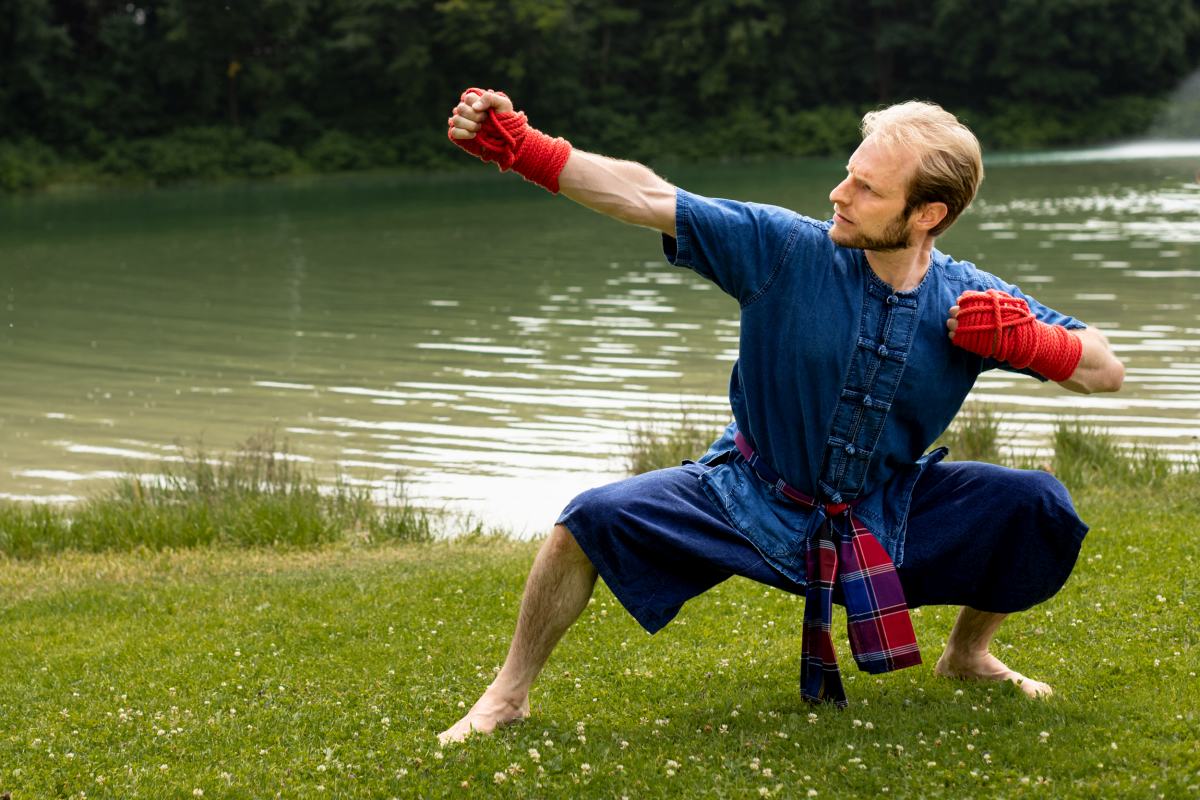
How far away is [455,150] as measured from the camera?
→ 169 ft

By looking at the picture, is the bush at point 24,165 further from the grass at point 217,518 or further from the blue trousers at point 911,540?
the blue trousers at point 911,540

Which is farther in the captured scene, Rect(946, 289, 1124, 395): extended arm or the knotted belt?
the knotted belt

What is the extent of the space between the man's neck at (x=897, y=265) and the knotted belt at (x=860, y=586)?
2.39 ft

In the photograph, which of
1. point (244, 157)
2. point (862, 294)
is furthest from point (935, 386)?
point (244, 157)

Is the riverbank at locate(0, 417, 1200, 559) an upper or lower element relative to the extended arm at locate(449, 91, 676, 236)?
lower

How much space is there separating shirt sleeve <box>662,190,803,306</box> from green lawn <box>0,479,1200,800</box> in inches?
58.9

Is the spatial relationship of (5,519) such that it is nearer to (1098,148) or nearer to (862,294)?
(862,294)

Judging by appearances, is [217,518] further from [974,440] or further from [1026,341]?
[1026,341]

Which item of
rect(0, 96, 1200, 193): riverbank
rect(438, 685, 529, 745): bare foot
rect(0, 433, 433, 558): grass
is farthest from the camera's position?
rect(0, 96, 1200, 193): riverbank

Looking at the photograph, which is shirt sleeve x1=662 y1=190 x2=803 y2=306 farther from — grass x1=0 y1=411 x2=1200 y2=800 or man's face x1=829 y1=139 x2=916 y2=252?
grass x1=0 y1=411 x2=1200 y2=800

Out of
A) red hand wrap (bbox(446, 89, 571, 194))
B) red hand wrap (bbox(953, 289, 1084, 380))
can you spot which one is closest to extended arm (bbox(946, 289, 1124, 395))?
red hand wrap (bbox(953, 289, 1084, 380))

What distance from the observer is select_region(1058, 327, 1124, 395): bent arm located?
449cm

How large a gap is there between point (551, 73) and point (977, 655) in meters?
49.1

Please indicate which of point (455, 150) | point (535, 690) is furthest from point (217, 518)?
point (455, 150)
